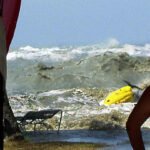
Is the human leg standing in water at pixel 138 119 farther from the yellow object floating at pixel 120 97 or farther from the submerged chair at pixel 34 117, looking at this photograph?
the yellow object floating at pixel 120 97

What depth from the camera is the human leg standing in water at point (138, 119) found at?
2.04 metres

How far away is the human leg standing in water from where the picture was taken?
80.3 inches

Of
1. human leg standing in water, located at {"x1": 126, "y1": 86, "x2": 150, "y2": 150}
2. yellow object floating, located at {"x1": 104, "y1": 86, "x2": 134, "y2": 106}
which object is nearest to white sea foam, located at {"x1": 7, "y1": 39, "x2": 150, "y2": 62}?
yellow object floating, located at {"x1": 104, "y1": 86, "x2": 134, "y2": 106}

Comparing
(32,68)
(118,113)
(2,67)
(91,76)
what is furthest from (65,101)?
(2,67)

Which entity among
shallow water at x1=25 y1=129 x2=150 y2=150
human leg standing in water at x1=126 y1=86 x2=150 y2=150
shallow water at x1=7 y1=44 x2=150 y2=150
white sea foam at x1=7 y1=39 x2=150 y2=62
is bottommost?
white sea foam at x1=7 y1=39 x2=150 y2=62

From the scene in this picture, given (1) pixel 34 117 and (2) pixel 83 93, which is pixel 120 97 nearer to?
(2) pixel 83 93

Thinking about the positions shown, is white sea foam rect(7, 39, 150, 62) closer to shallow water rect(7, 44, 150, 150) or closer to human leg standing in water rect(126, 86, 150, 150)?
shallow water rect(7, 44, 150, 150)

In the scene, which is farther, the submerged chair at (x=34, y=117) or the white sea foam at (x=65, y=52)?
the white sea foam at (x=65, y=52)

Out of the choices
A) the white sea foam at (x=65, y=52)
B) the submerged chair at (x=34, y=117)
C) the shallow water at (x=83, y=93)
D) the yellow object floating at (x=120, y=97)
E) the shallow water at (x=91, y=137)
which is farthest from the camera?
the white sea foam at (x=65, y=52)

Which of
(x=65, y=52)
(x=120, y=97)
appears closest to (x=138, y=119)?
(x=120, y=97)

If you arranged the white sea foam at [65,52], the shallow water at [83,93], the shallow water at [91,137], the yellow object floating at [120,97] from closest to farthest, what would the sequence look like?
the shallow water at [91,137], the shallow water at [83,93], the yellow object floating at [120,97], the white sea foam at [65,52]

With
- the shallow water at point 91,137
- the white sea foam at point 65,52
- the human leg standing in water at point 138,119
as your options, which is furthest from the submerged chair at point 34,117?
the white sea foam at point 65,52

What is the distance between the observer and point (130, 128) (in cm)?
206

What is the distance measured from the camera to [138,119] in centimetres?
206
